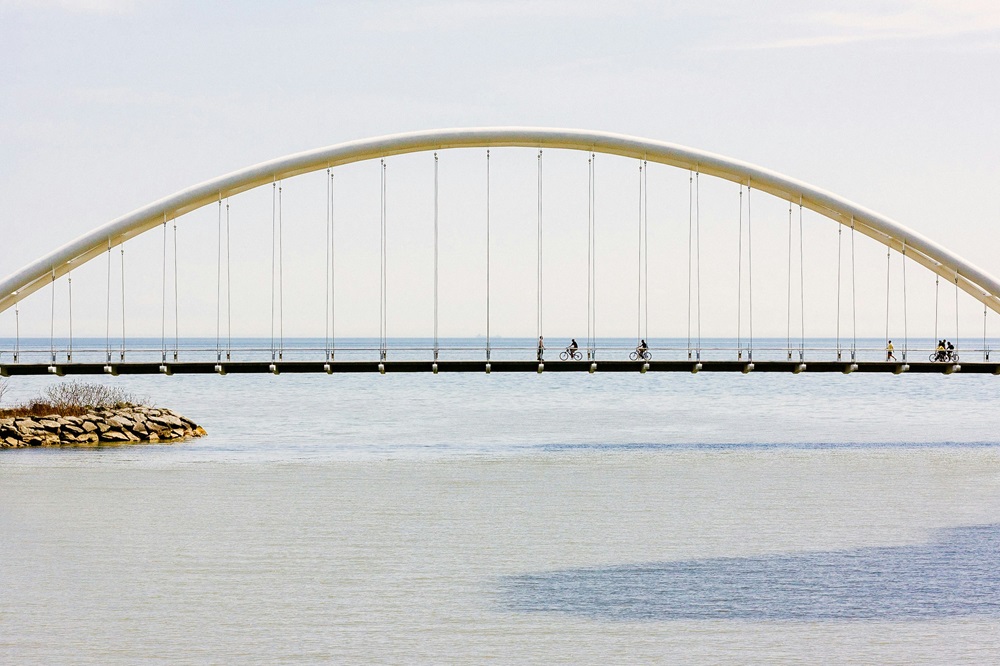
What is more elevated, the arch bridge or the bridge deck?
the arch bridge

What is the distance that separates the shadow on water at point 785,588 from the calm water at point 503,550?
7cm

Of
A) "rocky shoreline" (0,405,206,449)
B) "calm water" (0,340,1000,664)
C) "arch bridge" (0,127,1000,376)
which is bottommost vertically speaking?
"calm water" (0,340,1000,664)

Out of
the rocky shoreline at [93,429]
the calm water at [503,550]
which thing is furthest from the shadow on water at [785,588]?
the rocky shoreline at [93,429]

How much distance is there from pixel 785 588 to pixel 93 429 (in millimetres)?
32156

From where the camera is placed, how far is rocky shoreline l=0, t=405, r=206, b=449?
46.4m

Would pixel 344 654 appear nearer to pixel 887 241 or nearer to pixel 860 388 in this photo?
pixel 887 241

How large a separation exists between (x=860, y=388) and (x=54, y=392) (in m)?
77.6

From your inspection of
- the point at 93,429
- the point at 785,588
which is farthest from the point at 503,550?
the point at 93,429

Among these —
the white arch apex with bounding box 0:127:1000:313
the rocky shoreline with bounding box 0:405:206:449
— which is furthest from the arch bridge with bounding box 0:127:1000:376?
the rocky shoreline with bounding box 0:405:206:449

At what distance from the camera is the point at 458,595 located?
69.0 feet

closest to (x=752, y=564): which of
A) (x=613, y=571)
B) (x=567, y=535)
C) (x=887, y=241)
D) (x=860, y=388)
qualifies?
(x=613, y=571)

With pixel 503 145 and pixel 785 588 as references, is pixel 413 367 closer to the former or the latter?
pixel 503 145

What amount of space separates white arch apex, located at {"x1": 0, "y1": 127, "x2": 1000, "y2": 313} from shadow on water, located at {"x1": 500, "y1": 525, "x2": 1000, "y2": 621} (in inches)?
920

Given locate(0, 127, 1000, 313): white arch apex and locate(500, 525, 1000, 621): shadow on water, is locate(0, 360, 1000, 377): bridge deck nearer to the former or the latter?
locate(0, 127, 1000, 313): white arch apex
